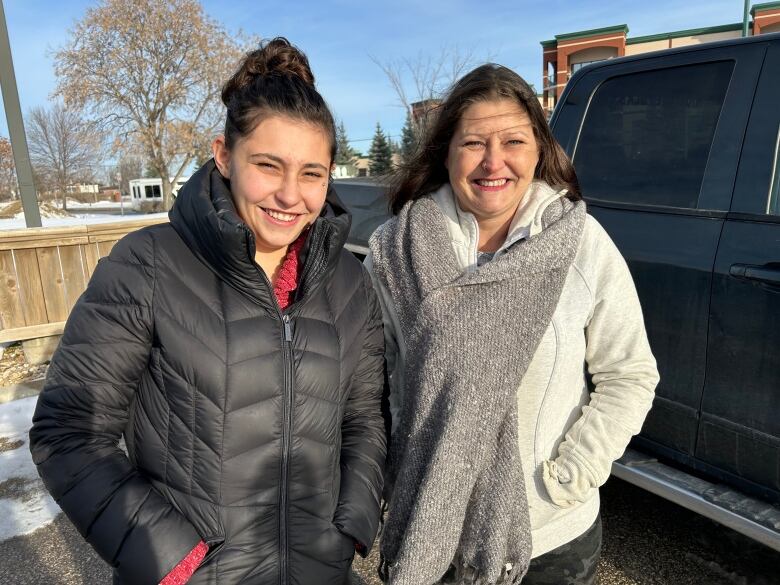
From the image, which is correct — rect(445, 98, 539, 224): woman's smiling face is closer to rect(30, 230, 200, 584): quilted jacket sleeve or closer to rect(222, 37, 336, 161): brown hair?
rect(222, 37, 336, 161): brown hair

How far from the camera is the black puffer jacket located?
4.21ft

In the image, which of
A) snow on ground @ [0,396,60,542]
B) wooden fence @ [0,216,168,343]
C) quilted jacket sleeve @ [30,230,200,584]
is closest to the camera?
quilted jacket sleeve @ [30,230,200,584]

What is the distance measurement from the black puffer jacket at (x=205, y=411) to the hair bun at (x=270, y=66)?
0.25 m

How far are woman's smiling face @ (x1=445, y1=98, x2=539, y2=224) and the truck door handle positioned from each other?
37.9 inches

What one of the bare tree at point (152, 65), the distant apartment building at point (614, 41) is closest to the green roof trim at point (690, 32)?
the distant apartment building at point (614, 41)

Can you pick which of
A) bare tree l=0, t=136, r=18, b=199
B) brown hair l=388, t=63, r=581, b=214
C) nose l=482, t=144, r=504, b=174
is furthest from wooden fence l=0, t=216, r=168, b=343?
bare tree l=0, t=136, r=18, b=199

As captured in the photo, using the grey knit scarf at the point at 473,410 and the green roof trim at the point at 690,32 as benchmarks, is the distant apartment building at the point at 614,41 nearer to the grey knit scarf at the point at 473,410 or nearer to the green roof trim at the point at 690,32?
the green roof trim at the point at 690,32

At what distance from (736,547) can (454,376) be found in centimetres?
218

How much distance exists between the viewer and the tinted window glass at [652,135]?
2.45m

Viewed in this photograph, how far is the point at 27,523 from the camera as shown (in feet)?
10.5

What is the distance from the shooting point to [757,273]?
6.83ft

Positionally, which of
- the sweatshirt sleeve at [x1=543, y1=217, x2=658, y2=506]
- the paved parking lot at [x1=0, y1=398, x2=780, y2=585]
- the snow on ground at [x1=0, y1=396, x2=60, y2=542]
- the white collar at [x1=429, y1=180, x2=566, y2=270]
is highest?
the white collar at [x1=429, y1=180, x2=566, y2=270]

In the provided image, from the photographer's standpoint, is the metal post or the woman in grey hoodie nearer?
the woman in grey hoodie

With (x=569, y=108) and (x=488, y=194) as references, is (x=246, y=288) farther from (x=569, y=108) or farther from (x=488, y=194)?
(x=569, y=108)
